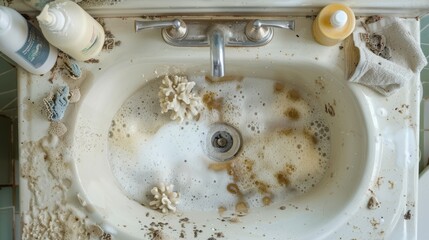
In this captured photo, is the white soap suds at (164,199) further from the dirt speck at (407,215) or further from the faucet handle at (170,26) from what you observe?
the dirt speck at (407,215)

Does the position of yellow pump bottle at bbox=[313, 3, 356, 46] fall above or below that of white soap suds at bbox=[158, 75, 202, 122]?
below

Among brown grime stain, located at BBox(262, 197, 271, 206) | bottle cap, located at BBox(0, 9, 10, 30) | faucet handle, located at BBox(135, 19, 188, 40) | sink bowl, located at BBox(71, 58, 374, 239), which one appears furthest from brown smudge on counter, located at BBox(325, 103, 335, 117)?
bottle cap, located at BBox(0, 9, 10, 30)

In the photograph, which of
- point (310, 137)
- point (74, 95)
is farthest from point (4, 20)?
point (310, 137)

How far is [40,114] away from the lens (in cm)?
99

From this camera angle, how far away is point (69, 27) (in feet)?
2.78

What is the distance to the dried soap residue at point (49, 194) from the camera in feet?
3.22

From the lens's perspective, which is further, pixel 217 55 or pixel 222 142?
pixel 222 142

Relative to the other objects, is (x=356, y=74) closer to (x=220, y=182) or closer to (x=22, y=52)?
(x=220, y=182)

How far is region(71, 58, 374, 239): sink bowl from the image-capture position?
40.8 inches

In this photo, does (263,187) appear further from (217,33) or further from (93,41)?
(93,41)

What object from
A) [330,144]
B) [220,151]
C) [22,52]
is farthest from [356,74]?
[22,52]

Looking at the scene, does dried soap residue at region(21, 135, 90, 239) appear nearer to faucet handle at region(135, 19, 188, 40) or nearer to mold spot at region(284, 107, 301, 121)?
faucet handle at region(135, 19, 188, 40)

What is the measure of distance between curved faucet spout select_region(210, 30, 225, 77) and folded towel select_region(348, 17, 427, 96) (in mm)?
254

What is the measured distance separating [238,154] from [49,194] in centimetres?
42
